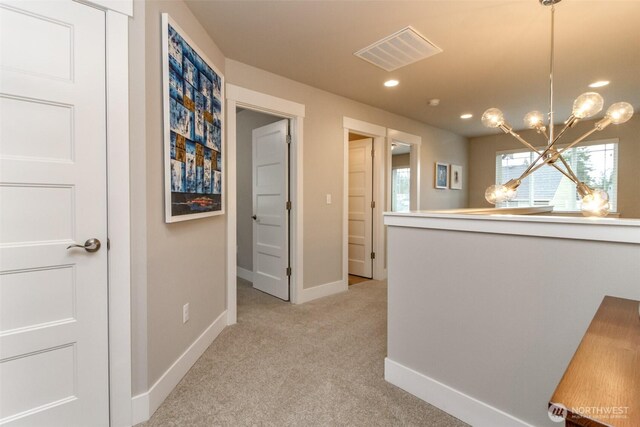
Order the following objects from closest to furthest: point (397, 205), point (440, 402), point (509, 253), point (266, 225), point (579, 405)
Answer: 1. point (579, 405)
2. point (509, 253)
3. point (440, 402)
4. point (266, 225)
5. point (397, 205)

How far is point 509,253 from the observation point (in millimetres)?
1396

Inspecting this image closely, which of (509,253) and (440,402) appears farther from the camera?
(440,402)

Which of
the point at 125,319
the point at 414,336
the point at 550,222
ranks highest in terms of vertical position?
the point at 550,222

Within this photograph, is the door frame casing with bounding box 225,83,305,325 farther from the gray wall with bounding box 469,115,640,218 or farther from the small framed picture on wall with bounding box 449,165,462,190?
the gray wall with bounding box 469,115,640,218

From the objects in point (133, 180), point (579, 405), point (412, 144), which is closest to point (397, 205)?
point (412, 144)

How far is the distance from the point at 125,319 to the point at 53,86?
1100 mm

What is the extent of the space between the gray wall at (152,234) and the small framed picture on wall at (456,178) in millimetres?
4917

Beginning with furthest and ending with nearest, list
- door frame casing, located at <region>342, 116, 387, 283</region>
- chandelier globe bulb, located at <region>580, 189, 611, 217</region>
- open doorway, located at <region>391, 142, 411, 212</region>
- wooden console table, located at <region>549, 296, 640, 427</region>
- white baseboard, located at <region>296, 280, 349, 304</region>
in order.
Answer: open doorway, located at <region>391, 142, 411, 212</region>, door frame casing, located at <region>342, 116, 387, 283</region>, white baseboard, located at <region>296, 280, 349, 304</region>, chandelier globe bulb, located at <region>580, 189, 611, 217</region>, wooden console table, located at <region>549, 296, 640, 427</region>

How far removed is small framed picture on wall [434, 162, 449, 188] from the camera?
5.26 meters

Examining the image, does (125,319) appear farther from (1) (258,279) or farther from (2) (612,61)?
(2) (612,61)

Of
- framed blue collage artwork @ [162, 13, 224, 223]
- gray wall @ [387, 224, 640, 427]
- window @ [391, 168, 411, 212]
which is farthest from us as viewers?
window @ [391, 168, 411, 212]

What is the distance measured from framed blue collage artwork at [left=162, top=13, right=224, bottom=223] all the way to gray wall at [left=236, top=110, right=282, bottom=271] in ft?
5.49

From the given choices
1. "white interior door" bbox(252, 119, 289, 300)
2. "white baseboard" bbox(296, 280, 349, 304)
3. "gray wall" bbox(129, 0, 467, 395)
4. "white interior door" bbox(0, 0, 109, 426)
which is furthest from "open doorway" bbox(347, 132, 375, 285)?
"white interior door" bbox(0, 0, 109, 426)

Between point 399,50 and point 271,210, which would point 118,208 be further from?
point 399,50
